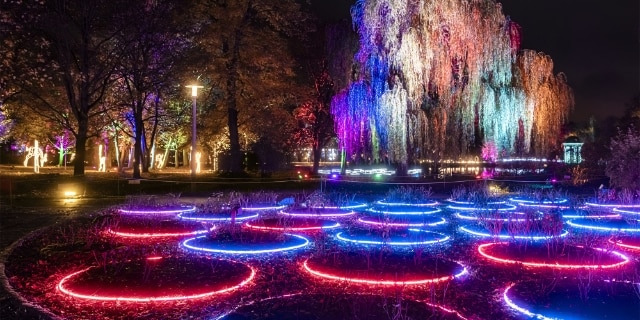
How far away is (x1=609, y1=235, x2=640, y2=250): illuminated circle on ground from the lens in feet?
35.6

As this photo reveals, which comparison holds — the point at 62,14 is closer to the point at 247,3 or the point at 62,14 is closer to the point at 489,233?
the point at 247,3

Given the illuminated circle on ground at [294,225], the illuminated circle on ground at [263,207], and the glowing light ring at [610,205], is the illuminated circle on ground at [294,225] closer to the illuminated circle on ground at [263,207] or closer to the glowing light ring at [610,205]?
the illuminated circle on ground at [263,207]

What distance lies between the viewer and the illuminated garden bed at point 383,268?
789 centimetres

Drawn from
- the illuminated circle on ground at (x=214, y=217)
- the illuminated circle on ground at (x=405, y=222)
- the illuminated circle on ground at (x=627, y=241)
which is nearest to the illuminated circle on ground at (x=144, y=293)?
the illuminated circle on ground at (x=405, y=222)

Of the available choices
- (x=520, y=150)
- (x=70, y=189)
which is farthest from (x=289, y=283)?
(x=520, y=150)

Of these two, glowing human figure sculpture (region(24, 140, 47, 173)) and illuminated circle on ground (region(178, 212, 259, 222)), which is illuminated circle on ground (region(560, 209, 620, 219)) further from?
glowing human figure sculpture (region(24, 140, 47, 173))

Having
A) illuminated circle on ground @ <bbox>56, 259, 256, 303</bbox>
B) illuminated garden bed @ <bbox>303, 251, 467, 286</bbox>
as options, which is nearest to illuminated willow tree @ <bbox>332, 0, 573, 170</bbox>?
illuminated garden bed @ <bbox>303, 251, 467, 286</bbox>

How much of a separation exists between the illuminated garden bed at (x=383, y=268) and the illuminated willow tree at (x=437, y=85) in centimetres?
1269

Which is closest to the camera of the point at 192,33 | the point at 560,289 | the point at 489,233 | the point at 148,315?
the point at 148,315

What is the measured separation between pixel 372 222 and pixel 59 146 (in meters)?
45.5

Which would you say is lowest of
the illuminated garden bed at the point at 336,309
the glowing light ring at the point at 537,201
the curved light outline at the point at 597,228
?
the illuminated garden bed at the point at 336,309

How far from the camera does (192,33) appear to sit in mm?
29500

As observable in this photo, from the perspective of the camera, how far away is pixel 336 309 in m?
6.27

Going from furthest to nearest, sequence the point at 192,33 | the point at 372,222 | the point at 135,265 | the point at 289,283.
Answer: the point at 192,33
the point at 372,222
the point at 135,265
the point at 289,283
